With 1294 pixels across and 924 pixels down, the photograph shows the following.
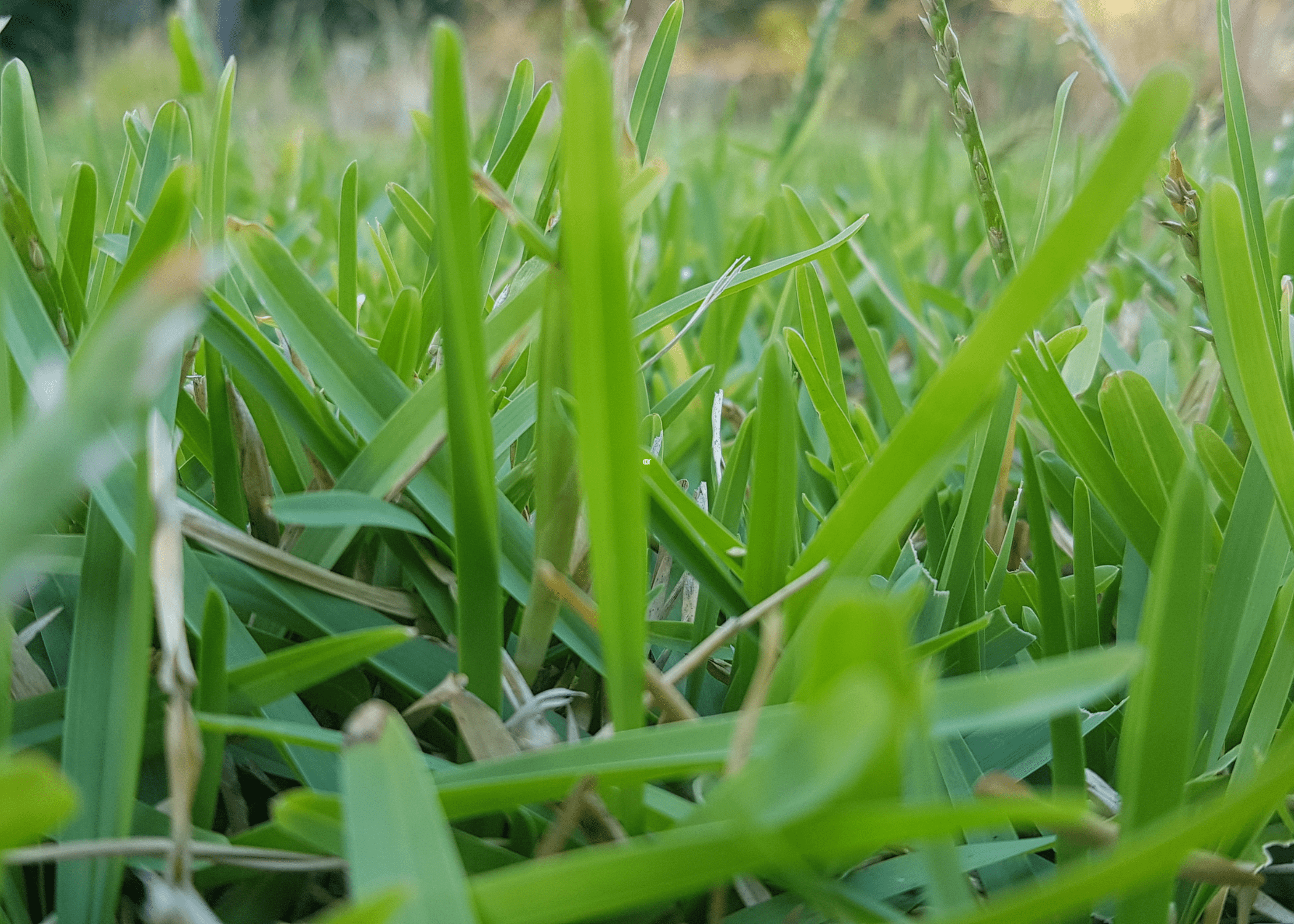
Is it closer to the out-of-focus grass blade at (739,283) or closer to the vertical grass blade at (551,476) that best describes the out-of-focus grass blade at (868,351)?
the out-of-focus grass blade at (739,283)

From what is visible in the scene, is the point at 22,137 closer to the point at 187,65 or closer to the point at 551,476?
the point at 187,65

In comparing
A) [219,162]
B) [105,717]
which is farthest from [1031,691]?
[219,162]

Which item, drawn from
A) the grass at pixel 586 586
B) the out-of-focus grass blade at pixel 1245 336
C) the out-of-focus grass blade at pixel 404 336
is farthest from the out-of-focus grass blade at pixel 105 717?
the out-of-focus grass blade at pixel 1245 336

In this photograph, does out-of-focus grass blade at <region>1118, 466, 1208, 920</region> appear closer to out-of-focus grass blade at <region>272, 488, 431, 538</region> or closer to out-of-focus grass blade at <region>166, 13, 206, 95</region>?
out-of-focus grass blade at <region>272, 488, 431, 538</region>

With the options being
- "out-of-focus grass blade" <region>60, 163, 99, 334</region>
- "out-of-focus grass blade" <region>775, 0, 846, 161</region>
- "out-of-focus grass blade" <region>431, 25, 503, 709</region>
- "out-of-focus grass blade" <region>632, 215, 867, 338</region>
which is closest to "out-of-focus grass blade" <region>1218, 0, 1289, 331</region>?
"out-of-focus grass blade" <region>632, 215, 867, 338</region>

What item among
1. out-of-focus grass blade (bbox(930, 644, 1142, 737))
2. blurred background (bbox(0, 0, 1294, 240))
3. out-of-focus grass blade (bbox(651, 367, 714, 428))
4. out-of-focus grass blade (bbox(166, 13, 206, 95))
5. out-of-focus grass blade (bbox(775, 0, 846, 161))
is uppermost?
blurred background (bbox(0, 0, 1294, 240))

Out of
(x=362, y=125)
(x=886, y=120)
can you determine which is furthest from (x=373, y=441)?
(x=886, y=120)

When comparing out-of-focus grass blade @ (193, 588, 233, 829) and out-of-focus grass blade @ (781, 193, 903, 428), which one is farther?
out-of-focus grass blade @ (781, 193, 903, 428)
